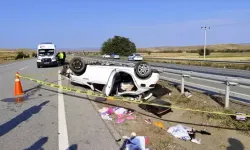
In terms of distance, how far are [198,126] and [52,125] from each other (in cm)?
362

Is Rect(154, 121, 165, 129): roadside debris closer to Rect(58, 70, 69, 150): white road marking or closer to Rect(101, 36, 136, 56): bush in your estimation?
Rect(58, 70, 69, 150): white road marking

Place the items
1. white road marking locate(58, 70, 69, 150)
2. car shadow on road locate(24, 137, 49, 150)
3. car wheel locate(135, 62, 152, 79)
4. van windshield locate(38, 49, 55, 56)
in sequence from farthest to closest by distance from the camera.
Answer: van windshield locate(38, 49, 55, 56) < car wheel locate(135, 62, 152, 79) < white road marking locate(58, 70, 69, 150) < car shadow on road locate(24, 137, 49, 150)

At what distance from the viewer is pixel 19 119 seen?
7.02 meters

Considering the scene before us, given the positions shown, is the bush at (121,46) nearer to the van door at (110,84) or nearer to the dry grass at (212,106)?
the dry grass at (212,106)

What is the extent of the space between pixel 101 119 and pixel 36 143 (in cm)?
218

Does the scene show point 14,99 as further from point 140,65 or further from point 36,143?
point 36,143

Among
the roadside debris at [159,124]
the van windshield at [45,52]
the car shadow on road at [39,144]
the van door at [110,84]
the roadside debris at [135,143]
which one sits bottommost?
the roadside debris at [159,124]

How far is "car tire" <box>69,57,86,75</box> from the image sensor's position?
1138 cm

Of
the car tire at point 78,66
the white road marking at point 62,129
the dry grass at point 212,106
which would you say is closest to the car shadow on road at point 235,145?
the dry grass at point 212,106

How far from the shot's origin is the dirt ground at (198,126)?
A: 5.91 metres

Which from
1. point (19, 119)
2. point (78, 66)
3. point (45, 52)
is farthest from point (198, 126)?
point (45, 52)

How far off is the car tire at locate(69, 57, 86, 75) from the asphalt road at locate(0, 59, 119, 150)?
1.66 m

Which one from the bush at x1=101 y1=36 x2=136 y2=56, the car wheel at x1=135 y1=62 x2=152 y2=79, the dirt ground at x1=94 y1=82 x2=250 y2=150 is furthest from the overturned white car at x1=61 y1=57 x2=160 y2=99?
the bush at x1=101 y1=36 x2=136 y2=56

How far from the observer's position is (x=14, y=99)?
9.98 m
